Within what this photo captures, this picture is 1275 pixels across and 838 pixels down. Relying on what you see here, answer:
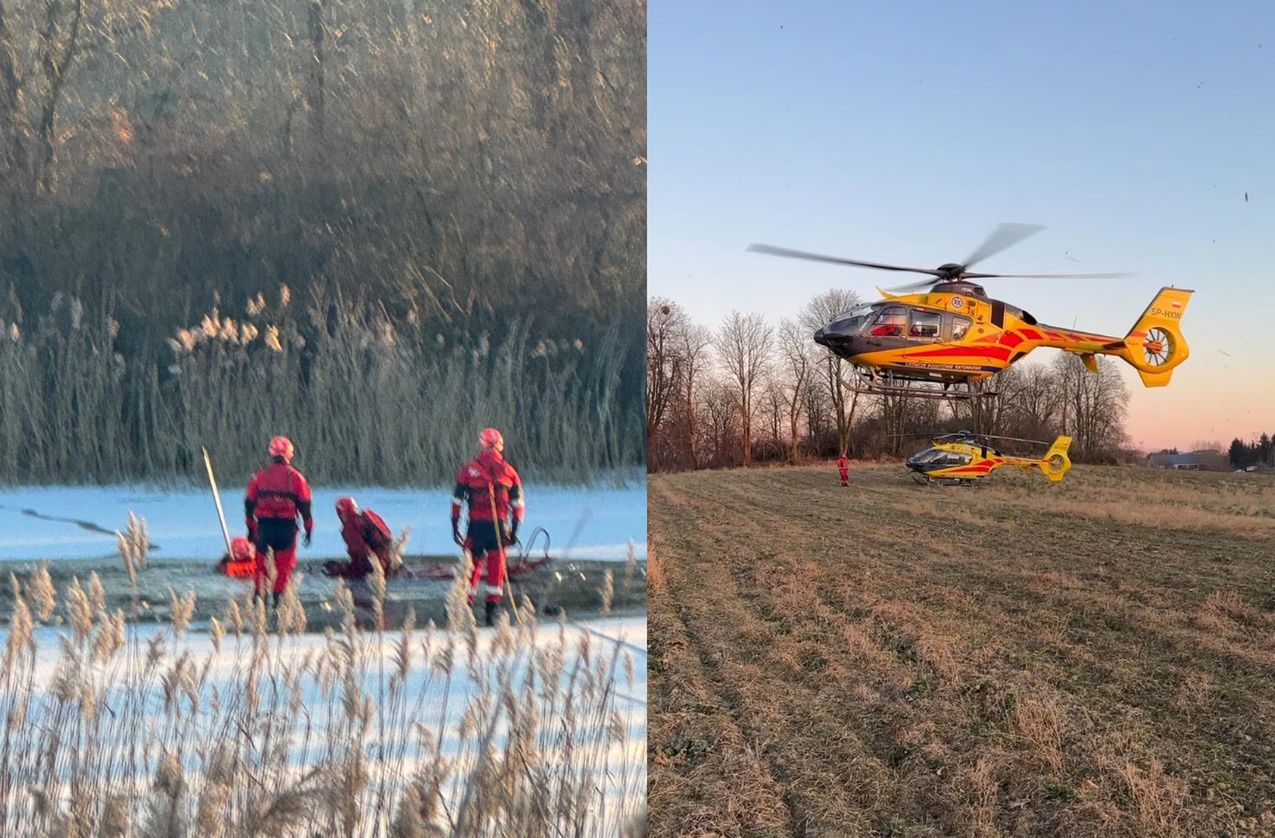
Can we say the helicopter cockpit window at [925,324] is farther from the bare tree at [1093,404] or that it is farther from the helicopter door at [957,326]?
the bare tree at [1093,404]

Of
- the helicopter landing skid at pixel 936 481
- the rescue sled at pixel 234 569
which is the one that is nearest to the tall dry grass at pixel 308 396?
the rescue sled at pixel 234 569

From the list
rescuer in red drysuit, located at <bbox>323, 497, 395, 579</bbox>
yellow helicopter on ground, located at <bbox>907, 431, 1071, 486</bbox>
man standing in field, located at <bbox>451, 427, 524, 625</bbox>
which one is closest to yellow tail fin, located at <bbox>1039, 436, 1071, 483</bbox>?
yellow helicopter on ground, located at <bbox>907, 431, 1071, 486</bbox>

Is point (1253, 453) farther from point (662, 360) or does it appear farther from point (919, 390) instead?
point (662, 360)

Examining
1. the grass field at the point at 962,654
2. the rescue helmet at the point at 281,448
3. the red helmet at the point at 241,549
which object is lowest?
the grass field at the point at 962,654

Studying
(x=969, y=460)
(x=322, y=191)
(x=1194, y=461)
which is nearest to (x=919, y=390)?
(x=969, y=460)

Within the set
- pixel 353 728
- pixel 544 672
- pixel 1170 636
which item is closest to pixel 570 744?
pixel 544 672

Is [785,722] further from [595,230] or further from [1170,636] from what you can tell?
[595,230]
